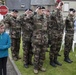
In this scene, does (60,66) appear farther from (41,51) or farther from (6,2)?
(6,2)

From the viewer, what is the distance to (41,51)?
788 centimetres

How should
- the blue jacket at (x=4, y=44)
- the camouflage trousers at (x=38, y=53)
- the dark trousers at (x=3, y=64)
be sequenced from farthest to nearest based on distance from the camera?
the camouflage trousers at (x=38, y=53), the dark trousers at (x=3, y=64), the blue jacket at (x=4, y=44)

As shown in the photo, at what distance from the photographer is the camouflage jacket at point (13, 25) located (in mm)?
9344

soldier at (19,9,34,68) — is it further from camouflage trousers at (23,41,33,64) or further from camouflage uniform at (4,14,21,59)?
camouflage uniform at (4,14,21,59)

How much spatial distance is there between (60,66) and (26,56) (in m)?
1.25

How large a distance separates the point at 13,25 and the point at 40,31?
2.05 m

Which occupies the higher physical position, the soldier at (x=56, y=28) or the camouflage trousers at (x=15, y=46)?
the soldier at (x=56, y=28)

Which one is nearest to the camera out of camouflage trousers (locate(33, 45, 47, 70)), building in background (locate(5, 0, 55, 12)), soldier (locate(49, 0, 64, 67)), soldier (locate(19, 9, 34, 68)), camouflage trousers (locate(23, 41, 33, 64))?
camouflage trousers (locate(33, 45, 47, 70))

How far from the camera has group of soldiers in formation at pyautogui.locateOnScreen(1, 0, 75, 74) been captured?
25.2 ft

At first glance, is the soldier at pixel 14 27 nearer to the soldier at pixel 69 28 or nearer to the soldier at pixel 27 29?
the soldier at pixel 27 29

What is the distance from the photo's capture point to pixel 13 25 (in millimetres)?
9422

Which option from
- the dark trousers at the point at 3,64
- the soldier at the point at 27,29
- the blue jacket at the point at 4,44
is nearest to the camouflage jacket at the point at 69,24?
the soldier at the point at 27,29

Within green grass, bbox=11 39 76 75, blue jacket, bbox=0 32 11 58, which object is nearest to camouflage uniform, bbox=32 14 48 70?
green grass, bbox=11 39 76 75

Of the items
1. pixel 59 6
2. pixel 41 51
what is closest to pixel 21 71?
pixel 41 51
